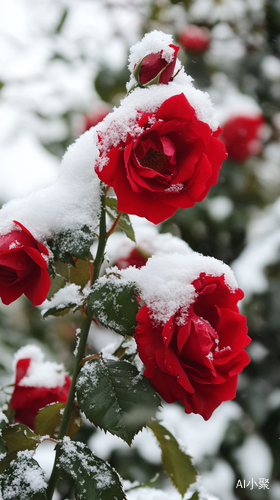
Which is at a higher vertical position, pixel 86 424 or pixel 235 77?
pixel 235 77

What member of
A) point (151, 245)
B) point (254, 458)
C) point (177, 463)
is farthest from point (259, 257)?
point (177, 463)

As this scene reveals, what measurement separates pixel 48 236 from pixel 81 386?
14cm

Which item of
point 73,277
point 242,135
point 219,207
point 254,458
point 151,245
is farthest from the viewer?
point 242,135

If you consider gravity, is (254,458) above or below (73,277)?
below

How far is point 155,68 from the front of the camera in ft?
1.35

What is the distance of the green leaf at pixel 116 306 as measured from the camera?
388 millimetres

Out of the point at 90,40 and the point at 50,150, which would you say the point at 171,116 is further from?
the point at 90,40

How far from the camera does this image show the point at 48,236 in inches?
16.6

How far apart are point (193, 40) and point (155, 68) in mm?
1514

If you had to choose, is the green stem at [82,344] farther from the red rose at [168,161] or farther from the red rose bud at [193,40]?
the red rose bud at [193,40]

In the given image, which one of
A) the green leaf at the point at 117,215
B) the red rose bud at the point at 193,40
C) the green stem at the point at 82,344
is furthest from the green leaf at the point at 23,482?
the red rose bud at the point at 193,40

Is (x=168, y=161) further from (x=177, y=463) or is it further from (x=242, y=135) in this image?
(x=242, y=135)

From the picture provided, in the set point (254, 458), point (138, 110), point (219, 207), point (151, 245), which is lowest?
point (254, 458)

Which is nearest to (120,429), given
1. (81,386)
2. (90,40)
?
(81,386)
